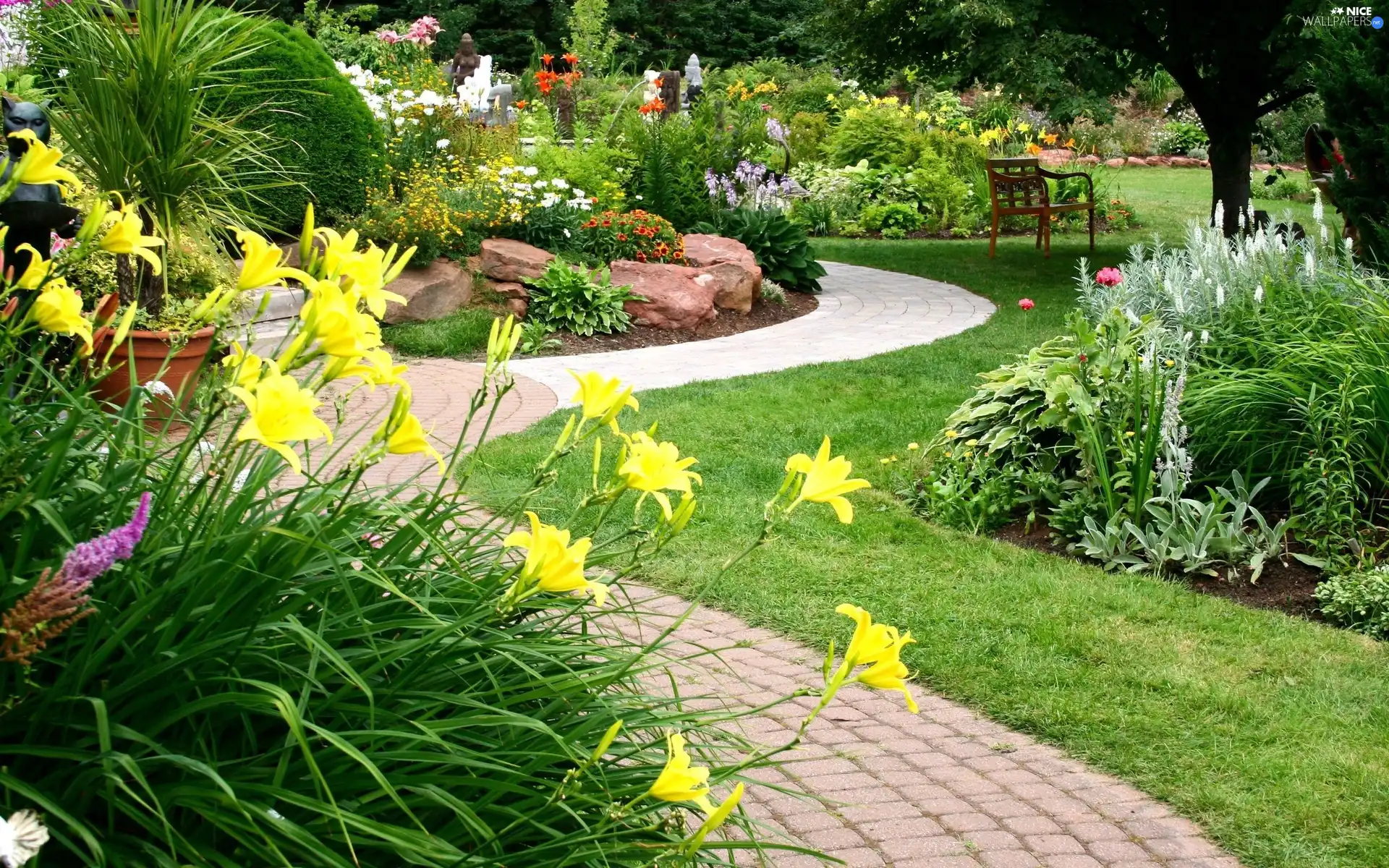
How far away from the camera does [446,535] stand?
226 centimetres

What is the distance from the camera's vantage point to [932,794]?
3.37 metres

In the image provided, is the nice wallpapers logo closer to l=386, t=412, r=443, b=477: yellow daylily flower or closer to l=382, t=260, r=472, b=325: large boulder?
l=386, t=412, r=443, b=477: yellow daylily flower

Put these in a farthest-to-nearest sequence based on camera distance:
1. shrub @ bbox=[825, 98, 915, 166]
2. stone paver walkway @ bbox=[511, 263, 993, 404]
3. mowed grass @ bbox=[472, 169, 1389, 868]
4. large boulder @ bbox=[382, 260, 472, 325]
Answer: shrub @ bbox=[825, 98, 915, 166] < large boulder @ bbox=[382, 260, 472, 325] < stone paver walkway @ bbox=[511, 263, 993, 404] < mowed grass @ bbox=[472, 169, 1389, 868]

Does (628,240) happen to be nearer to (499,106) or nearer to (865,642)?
(499,106)

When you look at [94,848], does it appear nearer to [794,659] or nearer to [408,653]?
[408,653]

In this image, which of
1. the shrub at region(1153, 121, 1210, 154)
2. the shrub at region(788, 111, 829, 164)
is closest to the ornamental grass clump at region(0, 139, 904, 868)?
the shrub at region(788, 111, 829, 164)

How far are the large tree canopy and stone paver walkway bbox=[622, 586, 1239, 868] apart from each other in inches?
322

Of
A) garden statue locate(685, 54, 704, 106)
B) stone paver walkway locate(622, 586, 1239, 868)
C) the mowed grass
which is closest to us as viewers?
stone paver walkway locate(622, 586, 1239, 868)

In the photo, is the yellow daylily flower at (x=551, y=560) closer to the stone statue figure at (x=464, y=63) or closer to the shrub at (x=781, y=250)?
the shrub at (x=781, y=250)

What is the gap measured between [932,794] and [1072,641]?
117 centimetres

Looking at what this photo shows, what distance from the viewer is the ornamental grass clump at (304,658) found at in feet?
5.36

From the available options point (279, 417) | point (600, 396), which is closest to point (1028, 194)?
point (600, 396)

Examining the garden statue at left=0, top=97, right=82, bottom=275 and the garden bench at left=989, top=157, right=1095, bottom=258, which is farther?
the garden bench at left=989, top=157, right=1095, bottom=258

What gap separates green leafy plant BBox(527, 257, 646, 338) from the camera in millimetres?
10141
